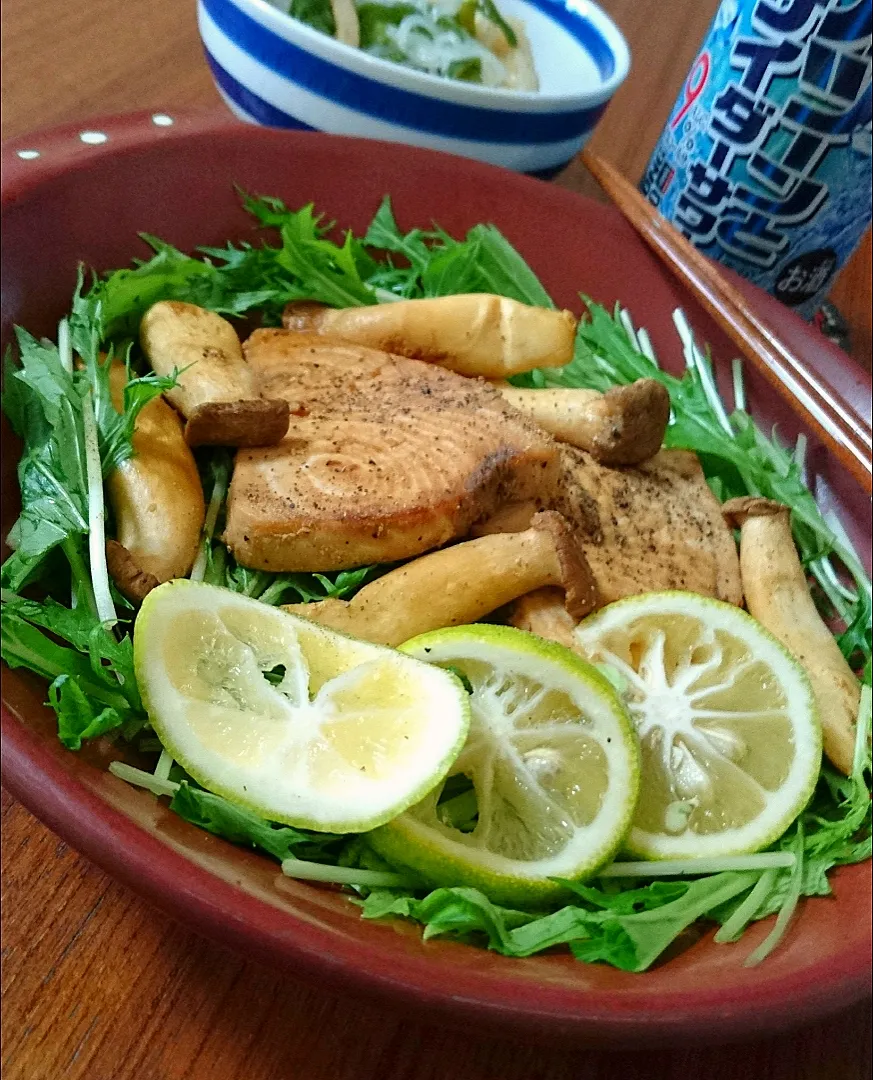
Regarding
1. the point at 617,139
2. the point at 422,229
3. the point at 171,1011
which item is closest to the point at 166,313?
the point at 422,229

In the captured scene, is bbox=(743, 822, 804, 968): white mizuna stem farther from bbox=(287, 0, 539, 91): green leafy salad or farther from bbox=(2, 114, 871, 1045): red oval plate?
bbox=(287, 0, 539, 91): green leafy salad

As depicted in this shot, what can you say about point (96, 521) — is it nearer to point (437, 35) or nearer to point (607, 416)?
point (607, 416)

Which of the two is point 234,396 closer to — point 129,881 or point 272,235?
point 272,235

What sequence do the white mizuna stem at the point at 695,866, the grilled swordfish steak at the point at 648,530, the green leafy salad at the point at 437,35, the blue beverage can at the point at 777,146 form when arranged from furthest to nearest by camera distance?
the green leafy salad at the point at 437,35 → the blue beverage can at the point at 777,146 → the grilled swordfish steak at the point at 648,530 → the white mizuna stem at the point at 695,866

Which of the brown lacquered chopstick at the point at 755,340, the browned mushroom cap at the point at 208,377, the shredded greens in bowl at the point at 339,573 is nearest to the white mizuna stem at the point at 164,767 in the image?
the shredded greens in bowl at the point at 339,573

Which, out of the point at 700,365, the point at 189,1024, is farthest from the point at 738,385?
the point at 189,1024

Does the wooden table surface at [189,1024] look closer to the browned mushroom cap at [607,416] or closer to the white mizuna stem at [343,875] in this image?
the white mizuna stem at [343,875]

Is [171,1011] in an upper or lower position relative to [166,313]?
lower
